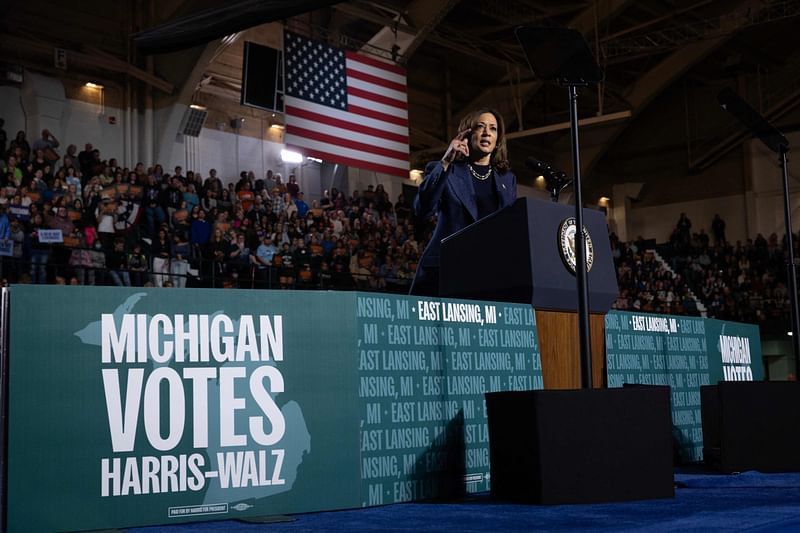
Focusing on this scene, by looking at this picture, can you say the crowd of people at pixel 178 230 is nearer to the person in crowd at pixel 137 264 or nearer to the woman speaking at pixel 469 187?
the person in crowd at pixel 137 264

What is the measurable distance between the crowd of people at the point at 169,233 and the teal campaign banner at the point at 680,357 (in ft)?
17.9

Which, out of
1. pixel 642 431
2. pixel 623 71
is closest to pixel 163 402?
pixel 642 431

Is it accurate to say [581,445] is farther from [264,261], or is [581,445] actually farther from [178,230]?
[264,261]

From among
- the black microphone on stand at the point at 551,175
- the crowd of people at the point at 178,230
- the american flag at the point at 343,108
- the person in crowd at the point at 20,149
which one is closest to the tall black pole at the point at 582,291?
the black microphone on stand at the point at 551,175

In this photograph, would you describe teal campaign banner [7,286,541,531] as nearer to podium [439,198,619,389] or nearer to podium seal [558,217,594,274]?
podium [439,198,619,389]

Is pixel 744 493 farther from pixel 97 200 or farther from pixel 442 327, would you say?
pixel 97 200

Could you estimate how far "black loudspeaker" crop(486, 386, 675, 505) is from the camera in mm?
3348

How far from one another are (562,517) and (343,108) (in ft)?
42.2

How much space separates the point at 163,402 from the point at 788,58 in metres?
27.2

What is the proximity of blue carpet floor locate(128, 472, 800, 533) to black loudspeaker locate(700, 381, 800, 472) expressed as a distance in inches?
33.0

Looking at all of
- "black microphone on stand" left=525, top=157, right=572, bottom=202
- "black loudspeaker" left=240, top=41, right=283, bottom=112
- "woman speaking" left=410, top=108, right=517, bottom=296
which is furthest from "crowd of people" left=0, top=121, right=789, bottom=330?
"black microphone on stand" left=525, top=157, right=572, bottom=202

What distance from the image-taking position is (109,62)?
16375mm

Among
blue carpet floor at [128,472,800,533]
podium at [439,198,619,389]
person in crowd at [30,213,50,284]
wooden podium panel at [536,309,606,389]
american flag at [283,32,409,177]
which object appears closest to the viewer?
blue carpet floor at [128,472,800,533]

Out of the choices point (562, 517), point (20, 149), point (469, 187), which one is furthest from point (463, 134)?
point (20, 149)
